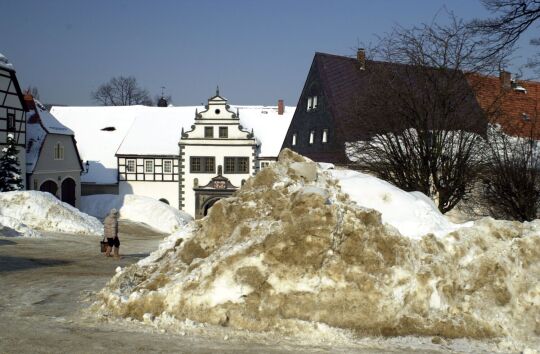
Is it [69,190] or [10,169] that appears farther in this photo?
[69,190]

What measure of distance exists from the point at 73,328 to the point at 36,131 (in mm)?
29217

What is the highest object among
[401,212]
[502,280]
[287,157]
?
[287,157]

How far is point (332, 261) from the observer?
755 centimetres

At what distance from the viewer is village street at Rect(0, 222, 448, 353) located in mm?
6590

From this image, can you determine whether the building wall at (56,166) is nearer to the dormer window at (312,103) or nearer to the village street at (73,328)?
the dormer window at (312,103)

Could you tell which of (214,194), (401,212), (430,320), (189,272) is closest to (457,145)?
(401,212)

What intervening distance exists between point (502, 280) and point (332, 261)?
2489 millimetres

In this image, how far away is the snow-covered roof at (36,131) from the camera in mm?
32375

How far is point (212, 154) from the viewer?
44.8m

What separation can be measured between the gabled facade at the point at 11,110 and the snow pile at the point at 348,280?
25179 millimetres

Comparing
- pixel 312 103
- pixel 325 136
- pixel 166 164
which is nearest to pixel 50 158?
pixel 166 164

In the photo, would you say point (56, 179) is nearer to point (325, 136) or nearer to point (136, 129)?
point (136, 129)

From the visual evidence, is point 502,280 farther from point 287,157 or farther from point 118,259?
point 118,259

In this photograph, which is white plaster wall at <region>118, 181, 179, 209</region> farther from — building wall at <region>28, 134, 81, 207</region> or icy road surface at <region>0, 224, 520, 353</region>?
icy road surface at <region>0, 224, 520, 353</region>
